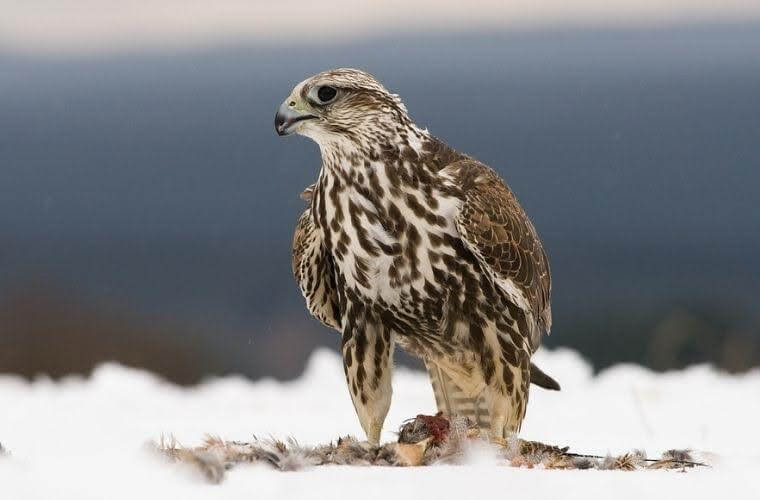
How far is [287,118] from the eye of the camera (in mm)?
4270

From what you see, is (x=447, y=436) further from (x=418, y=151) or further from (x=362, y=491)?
(x=418, y=151)

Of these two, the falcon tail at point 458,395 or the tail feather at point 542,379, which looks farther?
the tail feather at point 542,379

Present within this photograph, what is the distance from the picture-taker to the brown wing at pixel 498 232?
4.37 m

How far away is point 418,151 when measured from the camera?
4414 millimetres

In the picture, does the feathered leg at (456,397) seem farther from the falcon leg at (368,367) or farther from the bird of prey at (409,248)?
the falcon leg at (368,367)

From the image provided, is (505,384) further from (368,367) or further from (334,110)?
(334,110)

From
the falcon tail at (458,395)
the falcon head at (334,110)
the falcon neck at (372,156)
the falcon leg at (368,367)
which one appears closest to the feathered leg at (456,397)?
the falcon tail at (458,395)

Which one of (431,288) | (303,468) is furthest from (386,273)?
(303,468)

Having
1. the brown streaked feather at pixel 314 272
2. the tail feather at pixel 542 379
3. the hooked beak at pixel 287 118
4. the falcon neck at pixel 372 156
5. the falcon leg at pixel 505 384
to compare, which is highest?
the hooked beak at pixel 287 118

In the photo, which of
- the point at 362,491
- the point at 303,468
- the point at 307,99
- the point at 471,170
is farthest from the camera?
the point at 471,170

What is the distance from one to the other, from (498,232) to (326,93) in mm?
845

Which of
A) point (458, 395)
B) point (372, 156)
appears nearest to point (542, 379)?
point (458, 395)

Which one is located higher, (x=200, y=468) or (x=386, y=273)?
(x=386, y=273)

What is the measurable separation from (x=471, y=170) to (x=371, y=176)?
1.54ft
